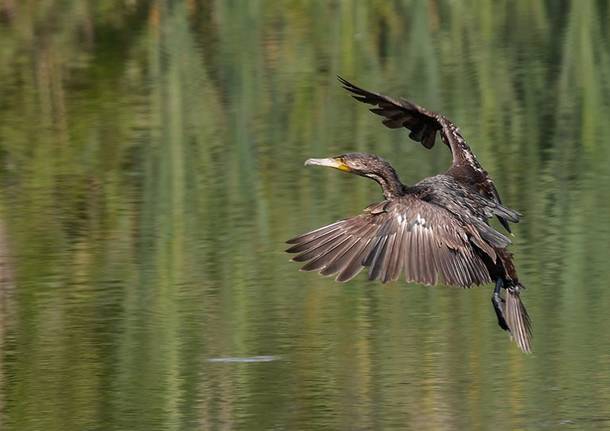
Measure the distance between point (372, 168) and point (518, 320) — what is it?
105 cm

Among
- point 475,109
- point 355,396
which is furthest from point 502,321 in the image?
point 475,109

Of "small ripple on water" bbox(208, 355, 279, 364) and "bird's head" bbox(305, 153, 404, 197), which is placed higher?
"bird's head" bbox(305, 153, 404, 197)

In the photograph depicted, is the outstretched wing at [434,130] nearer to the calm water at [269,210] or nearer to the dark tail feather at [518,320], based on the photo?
the dark tail feather at [518,320]

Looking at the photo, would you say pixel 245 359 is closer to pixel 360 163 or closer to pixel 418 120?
pixel 360 163

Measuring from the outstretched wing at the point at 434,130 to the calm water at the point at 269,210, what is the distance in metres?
0.71

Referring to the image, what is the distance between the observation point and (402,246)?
321 inches

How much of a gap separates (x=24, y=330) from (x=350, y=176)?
3934 millimetres

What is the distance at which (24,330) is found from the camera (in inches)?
366

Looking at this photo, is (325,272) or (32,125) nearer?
(325,272)

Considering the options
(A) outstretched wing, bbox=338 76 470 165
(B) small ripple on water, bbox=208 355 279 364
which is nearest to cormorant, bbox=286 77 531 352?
(B) small ripple on water, bbox=208 355 279 364

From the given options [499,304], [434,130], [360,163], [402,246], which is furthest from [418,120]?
[402,246]

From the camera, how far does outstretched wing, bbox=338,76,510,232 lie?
936cm

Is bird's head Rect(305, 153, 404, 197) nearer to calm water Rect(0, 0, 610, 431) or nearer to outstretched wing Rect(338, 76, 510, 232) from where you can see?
outstretched wing Rect(338, 76, 510, 232)

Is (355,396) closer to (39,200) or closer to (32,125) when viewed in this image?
(39,200)
